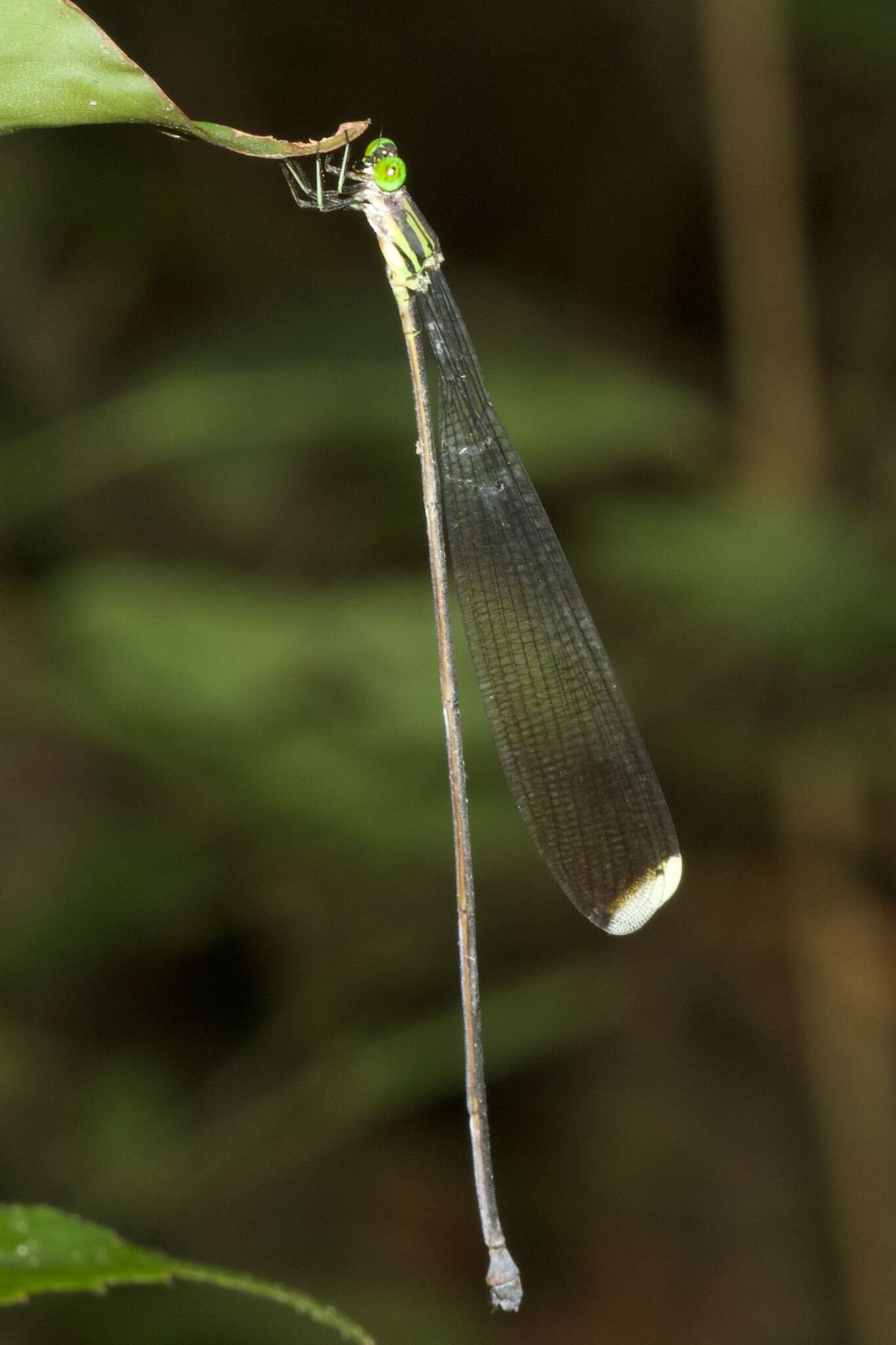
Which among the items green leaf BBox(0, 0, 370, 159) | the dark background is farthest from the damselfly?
green leaf BBox(0, 0, 370, 159)

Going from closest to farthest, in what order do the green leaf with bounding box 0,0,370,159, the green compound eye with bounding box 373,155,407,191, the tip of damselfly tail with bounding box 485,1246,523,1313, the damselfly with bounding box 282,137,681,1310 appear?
the green leaf with bounding box 0,0,370,159 < the tip of damselfly tail with bounding box 485,1246,523,1313 < the green compound eye with bounding box 373,155,407,191 < the damselfly with bounding box 282,137,681,1310

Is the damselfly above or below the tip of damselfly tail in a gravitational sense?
above

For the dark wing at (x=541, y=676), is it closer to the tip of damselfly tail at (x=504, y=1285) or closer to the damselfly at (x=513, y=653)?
the damselfly at (x=513, y=653)

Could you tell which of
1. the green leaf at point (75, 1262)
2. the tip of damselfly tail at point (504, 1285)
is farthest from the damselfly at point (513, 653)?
the green leaf at point (75, 1262)

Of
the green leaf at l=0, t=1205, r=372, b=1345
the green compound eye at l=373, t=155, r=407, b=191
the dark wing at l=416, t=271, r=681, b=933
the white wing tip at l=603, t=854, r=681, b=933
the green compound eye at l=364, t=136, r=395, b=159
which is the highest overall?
the green compound eye at l=364, t=136, r=395, b=159

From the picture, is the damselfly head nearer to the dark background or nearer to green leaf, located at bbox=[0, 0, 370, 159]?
the dark background

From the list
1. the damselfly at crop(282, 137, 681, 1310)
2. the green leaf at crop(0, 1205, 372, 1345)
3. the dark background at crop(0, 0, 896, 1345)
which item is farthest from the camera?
the dark background at crop(0, 0, 896, 1345)

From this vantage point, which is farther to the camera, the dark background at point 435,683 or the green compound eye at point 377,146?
the dark background at point 435,683

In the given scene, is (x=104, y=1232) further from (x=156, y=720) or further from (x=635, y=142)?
(x=635, y=142)
